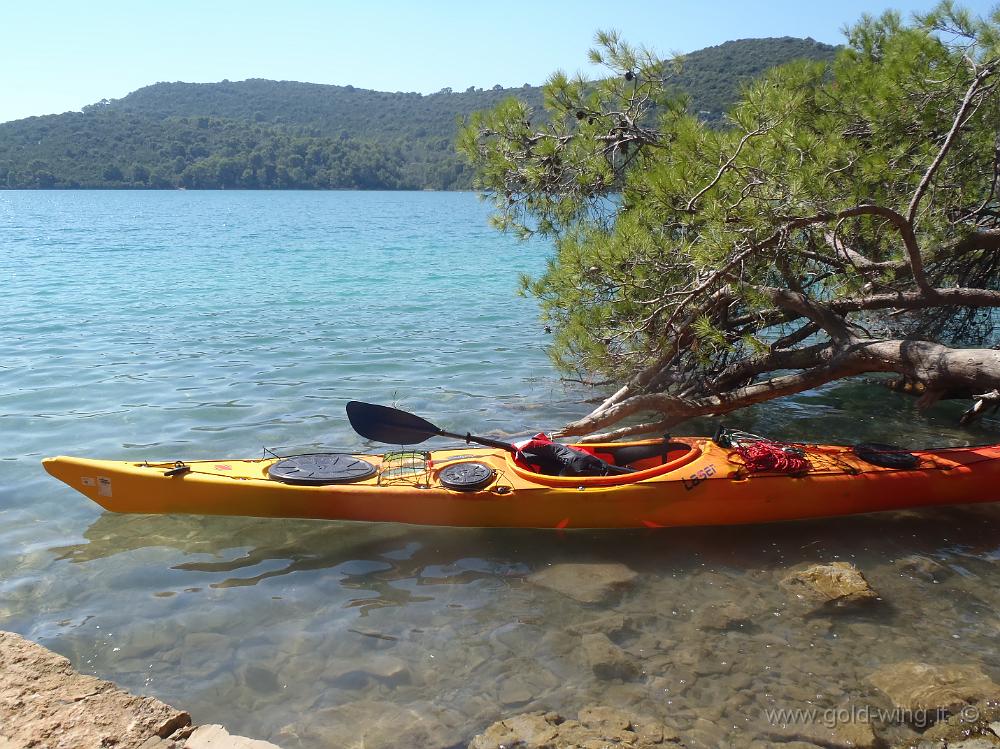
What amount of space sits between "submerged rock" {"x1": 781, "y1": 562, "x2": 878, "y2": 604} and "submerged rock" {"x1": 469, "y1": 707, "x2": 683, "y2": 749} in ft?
4.98

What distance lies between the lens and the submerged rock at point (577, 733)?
303 cm

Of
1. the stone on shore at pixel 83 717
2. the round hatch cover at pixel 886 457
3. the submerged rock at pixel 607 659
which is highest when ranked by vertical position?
the round hatch cover at pixel 886 457

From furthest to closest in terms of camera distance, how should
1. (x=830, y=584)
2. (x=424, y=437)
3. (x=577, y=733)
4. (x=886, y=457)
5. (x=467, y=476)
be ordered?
(x=424, y=437)
(x=886, y=457)
(x=467, y=476)
(x=830, y=584)
(x=577, y=733)

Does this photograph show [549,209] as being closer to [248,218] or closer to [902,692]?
[902,692]

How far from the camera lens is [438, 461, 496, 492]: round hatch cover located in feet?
16.3

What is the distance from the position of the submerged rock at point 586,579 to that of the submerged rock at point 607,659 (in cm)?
44

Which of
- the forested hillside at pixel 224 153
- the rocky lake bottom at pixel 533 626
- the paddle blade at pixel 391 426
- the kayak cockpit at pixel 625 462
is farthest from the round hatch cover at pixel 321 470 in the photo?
the forested hillside at pixel 224 153

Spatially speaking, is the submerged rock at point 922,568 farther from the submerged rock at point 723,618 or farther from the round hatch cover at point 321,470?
the round hatch cover at point 321,470

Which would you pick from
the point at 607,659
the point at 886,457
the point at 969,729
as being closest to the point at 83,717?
the point at 607,659

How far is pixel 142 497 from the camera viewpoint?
5129 millimetres

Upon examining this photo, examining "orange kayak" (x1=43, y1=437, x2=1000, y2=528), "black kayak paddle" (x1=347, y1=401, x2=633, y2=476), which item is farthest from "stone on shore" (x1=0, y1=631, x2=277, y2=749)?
"black kayak paddle" (x1=347, y1=401, x2=633, y2=476)

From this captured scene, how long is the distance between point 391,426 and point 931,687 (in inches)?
139

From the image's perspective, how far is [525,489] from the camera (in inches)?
196

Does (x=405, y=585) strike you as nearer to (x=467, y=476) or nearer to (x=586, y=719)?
(x=467, y=476)
